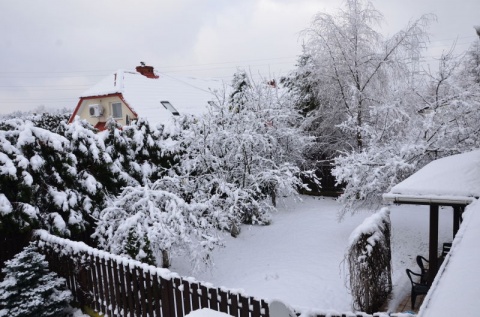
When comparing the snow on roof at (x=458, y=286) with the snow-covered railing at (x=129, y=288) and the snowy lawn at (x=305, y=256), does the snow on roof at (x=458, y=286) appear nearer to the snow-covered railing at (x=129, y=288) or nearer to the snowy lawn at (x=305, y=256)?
the snow-covered railing at (x=129, y=288)

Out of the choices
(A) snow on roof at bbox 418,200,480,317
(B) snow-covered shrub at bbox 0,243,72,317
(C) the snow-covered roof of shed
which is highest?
(C) the snow-covered roof of shed

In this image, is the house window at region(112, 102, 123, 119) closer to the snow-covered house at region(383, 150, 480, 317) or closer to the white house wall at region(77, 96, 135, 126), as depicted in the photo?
the white house wall at region(77, 96, 135, 126)

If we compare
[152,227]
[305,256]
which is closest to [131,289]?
[152,227]

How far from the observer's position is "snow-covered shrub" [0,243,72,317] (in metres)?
5.41

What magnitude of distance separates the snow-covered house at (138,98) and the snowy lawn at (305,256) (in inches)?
500

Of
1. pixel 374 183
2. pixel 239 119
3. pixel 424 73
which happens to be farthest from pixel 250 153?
pixel 424 73

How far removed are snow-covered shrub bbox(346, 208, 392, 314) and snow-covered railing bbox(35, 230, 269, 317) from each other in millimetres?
2765

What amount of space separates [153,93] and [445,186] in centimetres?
2150

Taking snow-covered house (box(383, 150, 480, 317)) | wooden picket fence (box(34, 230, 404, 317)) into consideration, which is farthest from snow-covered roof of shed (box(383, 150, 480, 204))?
wooden picket fence (box(34, 230, 404, 317))

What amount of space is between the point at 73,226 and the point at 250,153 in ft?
18.6

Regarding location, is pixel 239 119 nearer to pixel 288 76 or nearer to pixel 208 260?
pixel 208 260

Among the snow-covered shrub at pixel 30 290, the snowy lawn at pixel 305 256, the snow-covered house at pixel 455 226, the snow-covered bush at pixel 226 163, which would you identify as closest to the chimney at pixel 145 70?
the snow-covered bush at pixel 226 163

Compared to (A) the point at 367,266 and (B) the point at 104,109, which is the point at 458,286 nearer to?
(A) the point at 367,266

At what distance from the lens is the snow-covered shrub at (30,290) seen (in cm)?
541
